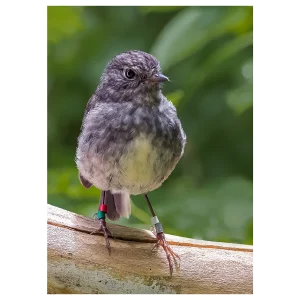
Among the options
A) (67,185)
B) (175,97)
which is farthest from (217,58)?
(67,185)

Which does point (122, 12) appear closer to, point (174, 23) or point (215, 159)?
point (174, 23)

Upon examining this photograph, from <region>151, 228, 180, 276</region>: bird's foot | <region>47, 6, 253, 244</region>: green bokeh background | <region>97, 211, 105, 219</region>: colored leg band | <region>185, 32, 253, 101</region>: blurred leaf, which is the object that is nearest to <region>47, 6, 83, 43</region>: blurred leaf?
<region>47, 6, 253, 244</region>: green bokeh background

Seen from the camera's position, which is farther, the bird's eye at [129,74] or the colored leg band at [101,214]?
the colored leg band at [101,214]

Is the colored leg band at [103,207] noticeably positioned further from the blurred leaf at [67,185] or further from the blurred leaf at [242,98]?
the blurred leaf at [242,98]

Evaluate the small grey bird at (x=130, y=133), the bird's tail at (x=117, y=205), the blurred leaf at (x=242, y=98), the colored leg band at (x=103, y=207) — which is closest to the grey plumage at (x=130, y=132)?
the small grey bird at (x=130, y=133)

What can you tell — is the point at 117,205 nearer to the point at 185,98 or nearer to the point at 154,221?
the point at 154,221

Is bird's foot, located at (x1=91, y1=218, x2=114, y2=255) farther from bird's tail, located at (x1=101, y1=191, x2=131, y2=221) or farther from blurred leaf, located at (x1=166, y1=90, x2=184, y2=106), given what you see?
blurred leaf, located at (x1=166, y1=90, x2=184, y2=106)
